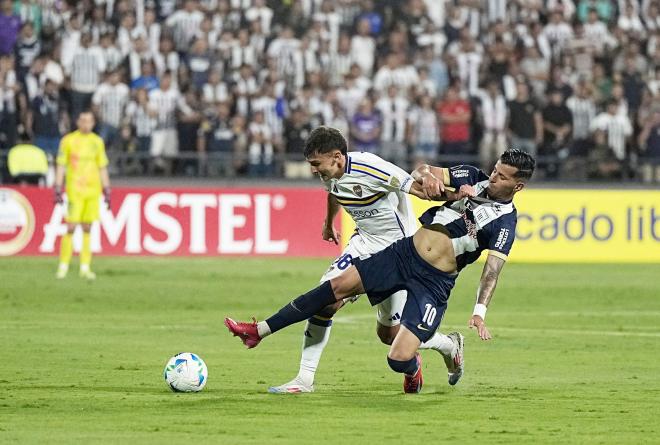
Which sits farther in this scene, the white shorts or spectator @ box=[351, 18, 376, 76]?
spectator @ box=[351, 18, 376, 76]

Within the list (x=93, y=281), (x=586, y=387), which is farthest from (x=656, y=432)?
(x=93, y=281)

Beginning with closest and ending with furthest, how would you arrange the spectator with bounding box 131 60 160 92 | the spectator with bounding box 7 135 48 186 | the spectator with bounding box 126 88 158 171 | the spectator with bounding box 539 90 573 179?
the spectator with bounding box 7 135 48 186, the spectator with bounding box 126 88 158 171, the spectator with bounding box 131 60 160 92, the spectator with bounding box 539 90 573 179

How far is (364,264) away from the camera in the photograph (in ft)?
33.2

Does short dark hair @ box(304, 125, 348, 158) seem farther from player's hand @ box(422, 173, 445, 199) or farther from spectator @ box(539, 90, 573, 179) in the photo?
spectator @ box(539, 90, 573, 179)

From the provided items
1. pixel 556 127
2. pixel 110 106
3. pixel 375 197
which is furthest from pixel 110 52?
pixel 375 197

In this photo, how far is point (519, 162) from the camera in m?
9.80

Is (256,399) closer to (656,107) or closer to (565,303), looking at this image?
(565,303)

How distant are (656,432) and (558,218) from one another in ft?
53.1

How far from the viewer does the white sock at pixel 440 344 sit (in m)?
10.3

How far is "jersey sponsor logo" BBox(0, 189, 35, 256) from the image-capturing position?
23219mm

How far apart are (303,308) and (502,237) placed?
4.79 feet

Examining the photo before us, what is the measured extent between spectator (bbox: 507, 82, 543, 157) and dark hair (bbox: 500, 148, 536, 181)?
638 inches

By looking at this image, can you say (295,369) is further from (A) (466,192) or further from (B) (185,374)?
(A) (466,192)

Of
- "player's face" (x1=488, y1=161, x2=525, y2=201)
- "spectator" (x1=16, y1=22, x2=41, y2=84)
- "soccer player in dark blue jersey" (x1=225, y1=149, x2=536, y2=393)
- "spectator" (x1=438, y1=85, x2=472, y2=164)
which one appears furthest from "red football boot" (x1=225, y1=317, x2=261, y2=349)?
"spectator" (x1=16, y1=22, x2=41, y2=84)
